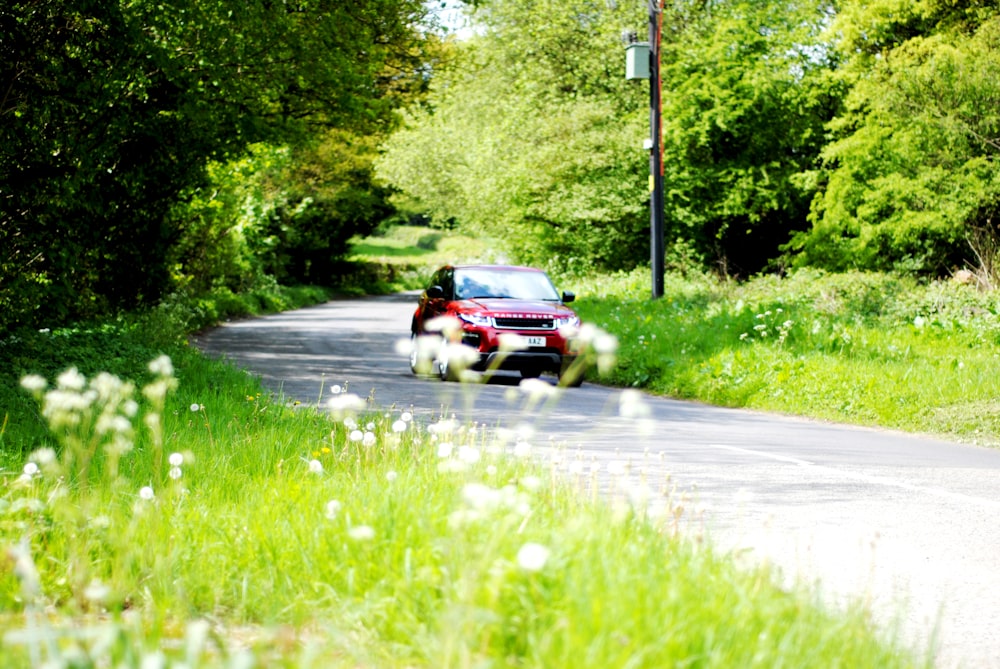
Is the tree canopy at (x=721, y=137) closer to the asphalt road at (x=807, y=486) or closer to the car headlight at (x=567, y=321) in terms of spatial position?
the car headlight at (x=567, y=321)

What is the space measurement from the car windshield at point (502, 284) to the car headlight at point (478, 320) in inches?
35.4

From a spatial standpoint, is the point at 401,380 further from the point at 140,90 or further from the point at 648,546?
the point at 648,546

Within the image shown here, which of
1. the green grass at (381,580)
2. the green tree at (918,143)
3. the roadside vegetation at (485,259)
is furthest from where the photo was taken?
the green tree at (918,143)

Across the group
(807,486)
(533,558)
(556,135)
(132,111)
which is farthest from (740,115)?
(533,558)

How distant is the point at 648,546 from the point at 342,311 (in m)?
35.2

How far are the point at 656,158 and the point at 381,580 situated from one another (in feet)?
63.8

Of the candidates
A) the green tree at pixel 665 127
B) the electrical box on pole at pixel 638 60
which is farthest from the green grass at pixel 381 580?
the green tree at pixel 665 127

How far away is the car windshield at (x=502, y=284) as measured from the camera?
17453mm

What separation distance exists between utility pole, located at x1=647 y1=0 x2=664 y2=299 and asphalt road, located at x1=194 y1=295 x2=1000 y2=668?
7055 millimetres

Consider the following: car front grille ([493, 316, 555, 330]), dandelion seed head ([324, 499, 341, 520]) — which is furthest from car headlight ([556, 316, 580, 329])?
dandelion seed head ([324, 499, 341, 520])

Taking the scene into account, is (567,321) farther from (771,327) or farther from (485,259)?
(485,259)

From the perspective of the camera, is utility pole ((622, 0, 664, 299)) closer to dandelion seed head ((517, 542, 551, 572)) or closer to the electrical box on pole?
the electrical box on pole

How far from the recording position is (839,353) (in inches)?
614

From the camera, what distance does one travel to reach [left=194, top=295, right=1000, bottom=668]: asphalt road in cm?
519
